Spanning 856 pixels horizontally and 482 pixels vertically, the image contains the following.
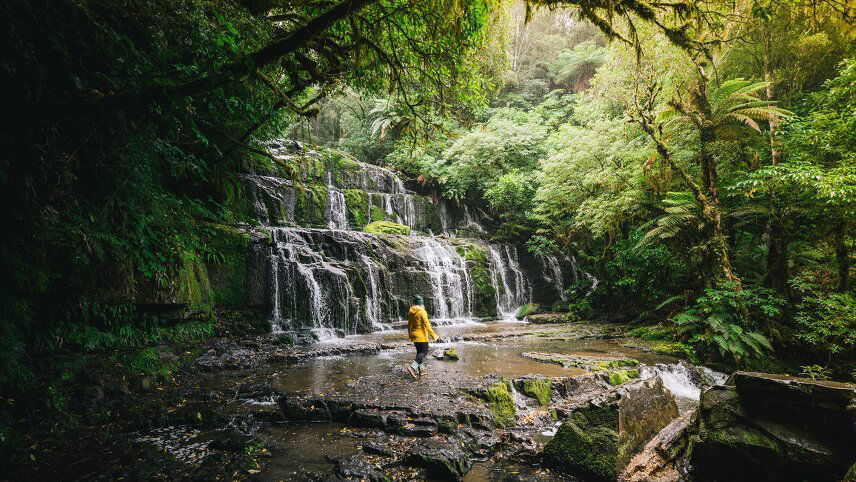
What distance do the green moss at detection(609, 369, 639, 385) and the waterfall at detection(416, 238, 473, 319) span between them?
9.98m

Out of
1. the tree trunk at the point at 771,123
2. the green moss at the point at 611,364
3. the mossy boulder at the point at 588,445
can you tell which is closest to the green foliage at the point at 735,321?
the green moss at the point at 611,364

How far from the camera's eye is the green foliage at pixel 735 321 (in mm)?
7633

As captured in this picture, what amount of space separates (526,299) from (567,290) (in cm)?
229

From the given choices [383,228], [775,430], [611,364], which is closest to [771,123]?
[611,364]

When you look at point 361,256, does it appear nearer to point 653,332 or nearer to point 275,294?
point 275,294

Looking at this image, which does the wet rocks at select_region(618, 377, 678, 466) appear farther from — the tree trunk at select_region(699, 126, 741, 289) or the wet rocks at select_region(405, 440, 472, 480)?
the tree trunk at select_region(699, 126, 741, 289)

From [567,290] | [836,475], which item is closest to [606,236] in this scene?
[567,290]

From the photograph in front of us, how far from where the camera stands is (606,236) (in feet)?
51.9

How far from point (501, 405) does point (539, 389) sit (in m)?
0.95

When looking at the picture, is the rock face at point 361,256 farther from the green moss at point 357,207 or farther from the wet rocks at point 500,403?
the wet rocks at point 500,403

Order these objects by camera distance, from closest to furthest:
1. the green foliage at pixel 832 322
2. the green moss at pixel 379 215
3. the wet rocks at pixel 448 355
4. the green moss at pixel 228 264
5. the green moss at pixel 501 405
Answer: the green moss at pixel 501 405 < the green foliage at pixel 832 322 < the wet rocks at pixel 448 355 < the green moss at pixel 228 264 < the green moss at pixel 379 215

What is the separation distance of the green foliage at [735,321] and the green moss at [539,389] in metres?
4.61

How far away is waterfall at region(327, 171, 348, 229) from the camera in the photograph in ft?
62.6

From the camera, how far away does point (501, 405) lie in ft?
17.7
